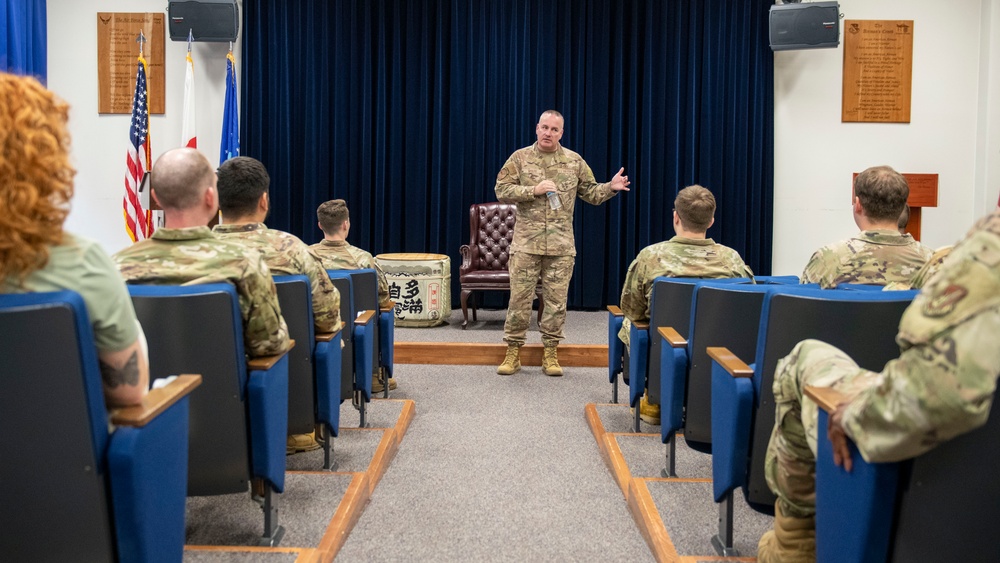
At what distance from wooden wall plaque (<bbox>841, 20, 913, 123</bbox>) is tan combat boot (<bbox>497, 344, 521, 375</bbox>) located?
395 centimetres

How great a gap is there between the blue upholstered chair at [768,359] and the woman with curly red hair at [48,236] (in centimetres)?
122

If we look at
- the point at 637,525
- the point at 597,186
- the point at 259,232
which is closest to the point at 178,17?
the point at 597,186

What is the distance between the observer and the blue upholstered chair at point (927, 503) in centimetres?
97

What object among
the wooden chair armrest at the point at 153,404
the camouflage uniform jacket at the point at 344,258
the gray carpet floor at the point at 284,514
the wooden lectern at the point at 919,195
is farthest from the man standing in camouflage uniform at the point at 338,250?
the wooden lectern at the point at 919,195

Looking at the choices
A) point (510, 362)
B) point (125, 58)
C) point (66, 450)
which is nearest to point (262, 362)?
point (66, 450)

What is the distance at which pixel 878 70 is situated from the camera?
6.37 metres

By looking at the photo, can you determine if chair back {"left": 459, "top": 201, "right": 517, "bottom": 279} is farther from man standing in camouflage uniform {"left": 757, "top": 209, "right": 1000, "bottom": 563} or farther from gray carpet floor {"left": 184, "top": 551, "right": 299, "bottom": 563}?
man standing in camouflage uniform {"left": 757, "top": 209, "right": 1000, "bottom": 563}

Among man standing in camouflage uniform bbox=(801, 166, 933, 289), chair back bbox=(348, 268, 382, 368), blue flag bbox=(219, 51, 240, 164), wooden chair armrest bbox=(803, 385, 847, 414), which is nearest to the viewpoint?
wooden chair armrest bbox=(803, 385, 847, 414)

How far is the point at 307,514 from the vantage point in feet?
6.81

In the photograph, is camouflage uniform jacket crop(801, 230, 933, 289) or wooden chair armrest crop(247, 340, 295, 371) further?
camouflage uniform jacket crop(801, 230, 933, 289)

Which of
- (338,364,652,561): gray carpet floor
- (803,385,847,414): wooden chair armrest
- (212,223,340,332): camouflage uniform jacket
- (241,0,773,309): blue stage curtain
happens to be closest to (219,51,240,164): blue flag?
(241,0,773,309): blue stage curtain

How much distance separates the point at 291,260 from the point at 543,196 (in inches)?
84.9

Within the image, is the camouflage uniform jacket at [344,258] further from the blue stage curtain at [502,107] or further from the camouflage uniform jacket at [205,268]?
the blue stage curtain at [502,107]

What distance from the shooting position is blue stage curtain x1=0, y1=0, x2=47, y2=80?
18.0ft
